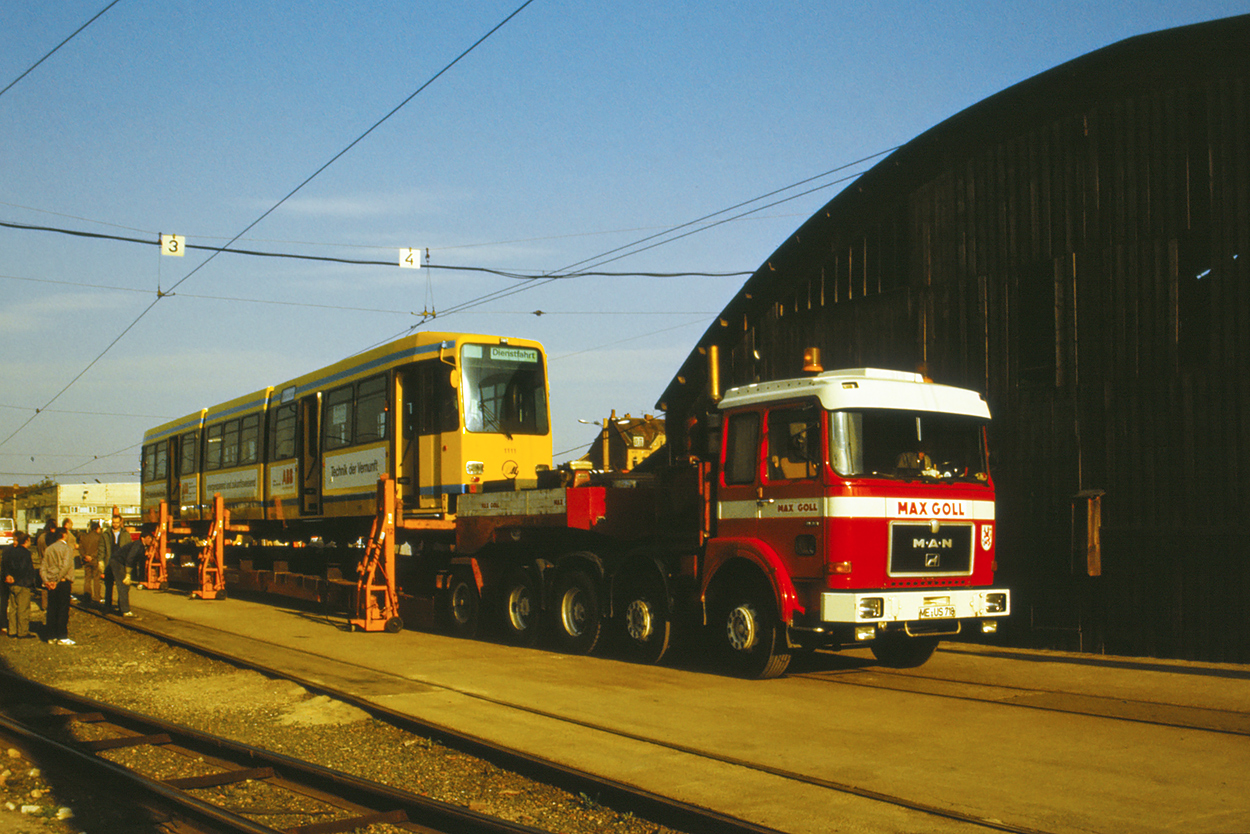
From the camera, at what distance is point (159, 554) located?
93.8 feet

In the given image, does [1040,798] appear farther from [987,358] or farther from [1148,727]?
[987,358]

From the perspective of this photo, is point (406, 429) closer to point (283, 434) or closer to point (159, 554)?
point (283, 434)

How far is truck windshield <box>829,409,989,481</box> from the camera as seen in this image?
10664 millimetres

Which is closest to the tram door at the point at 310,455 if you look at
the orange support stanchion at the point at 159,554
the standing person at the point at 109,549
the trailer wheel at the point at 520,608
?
the standing person at the point at 109,549

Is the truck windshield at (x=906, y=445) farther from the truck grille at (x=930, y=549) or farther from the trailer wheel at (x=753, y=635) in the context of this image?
the trailer wheel at (x=753, y=635)

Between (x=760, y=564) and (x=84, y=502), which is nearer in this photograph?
(x=760, y=564)

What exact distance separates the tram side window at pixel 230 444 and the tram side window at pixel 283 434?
8.18 ft

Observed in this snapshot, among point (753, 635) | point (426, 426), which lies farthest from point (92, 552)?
point (753, 635)

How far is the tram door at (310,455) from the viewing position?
68.0 feet

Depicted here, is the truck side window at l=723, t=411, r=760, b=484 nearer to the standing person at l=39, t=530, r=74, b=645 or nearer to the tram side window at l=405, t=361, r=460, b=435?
the tram side window at l=405, t=361, r=460, b=435

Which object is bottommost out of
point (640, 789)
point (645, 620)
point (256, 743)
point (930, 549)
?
point (256, 743)

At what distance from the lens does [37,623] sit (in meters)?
19.5

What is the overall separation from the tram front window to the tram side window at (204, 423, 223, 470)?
39.9ft

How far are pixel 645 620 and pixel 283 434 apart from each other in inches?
486
